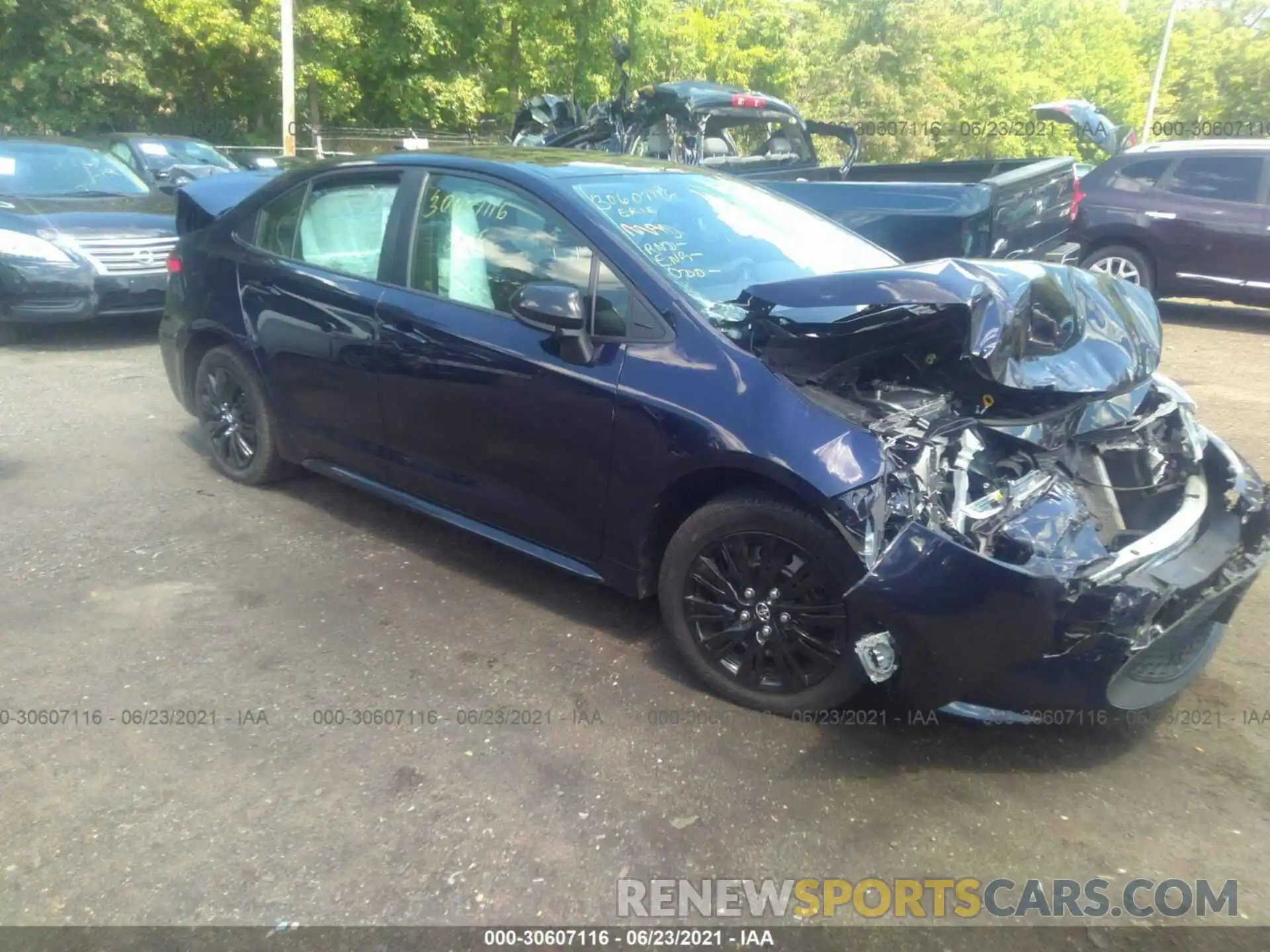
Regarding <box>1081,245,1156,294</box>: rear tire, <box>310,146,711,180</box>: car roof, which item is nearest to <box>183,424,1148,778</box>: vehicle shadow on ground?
<box>310,146,711,180</box>: car roof

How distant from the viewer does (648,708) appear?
337cm

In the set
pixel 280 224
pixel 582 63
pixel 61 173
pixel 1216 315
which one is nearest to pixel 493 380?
pixel 280 224

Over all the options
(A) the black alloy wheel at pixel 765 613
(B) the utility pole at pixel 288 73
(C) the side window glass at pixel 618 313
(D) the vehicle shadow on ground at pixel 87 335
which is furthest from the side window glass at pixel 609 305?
(B) the utility pole at pixel 288 73

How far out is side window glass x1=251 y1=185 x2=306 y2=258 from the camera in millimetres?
4684

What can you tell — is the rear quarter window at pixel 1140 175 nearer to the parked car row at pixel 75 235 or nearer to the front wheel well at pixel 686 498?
the front wheel well at pixel 686 498

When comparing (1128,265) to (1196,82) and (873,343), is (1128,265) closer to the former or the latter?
(873,343)

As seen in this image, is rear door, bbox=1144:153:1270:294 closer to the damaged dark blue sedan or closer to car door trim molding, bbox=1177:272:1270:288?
car door trim molding, bbox=1177:272:1270:288

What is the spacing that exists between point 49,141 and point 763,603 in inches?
371

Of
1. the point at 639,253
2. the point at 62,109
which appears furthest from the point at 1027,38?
the point at 639,253

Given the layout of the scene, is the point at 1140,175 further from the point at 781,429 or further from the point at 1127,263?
the point at 781,429

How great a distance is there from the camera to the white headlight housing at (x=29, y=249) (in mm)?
7871

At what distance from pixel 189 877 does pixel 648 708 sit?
143 cm

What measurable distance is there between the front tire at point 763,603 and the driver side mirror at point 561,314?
705mm
